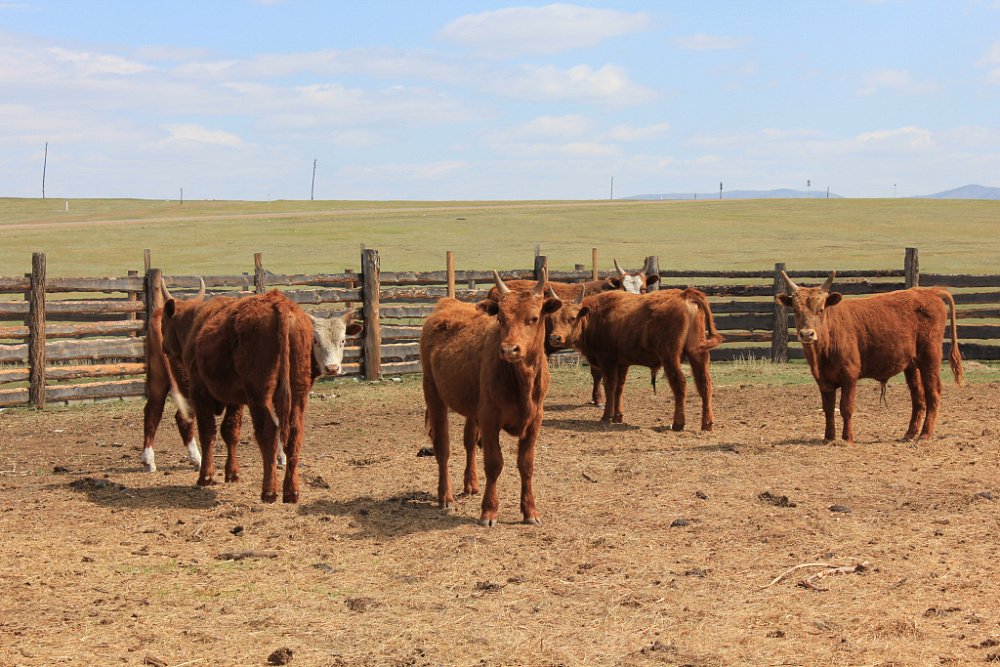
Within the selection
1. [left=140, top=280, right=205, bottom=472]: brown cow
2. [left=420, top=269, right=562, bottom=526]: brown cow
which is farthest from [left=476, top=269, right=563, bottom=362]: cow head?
[left=140, top=280, right=205, bottom=472]: brown cow

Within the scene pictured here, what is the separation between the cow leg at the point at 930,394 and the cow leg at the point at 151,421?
25.6 feet

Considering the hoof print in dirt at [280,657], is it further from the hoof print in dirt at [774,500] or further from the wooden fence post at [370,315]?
the wooden fence post at [370,315]

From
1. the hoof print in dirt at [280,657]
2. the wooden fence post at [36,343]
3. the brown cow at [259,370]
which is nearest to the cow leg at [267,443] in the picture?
the brown cow at [259,370]

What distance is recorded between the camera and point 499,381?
679 centimetres

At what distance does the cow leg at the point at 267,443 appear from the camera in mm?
7293

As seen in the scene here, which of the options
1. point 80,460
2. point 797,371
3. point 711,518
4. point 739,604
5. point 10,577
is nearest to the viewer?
point 739,604

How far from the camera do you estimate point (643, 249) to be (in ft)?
158

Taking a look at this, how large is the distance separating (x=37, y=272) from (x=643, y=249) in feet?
124

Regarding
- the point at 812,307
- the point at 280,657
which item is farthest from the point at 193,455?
the point at 812,307

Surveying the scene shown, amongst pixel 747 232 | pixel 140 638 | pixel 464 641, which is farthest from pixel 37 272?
pixel 747 232

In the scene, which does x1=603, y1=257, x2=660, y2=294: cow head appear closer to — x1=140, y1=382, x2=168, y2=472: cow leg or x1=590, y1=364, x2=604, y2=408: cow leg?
x1=590, y1=364, x2=604, y2=408: cow leg

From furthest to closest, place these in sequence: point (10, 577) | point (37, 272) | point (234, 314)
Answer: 1. point (37, 272)
2. point (234, 314)
3. point (10, 577)

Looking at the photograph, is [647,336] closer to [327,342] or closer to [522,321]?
[327,342]

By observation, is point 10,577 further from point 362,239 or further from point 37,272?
point 362,239
